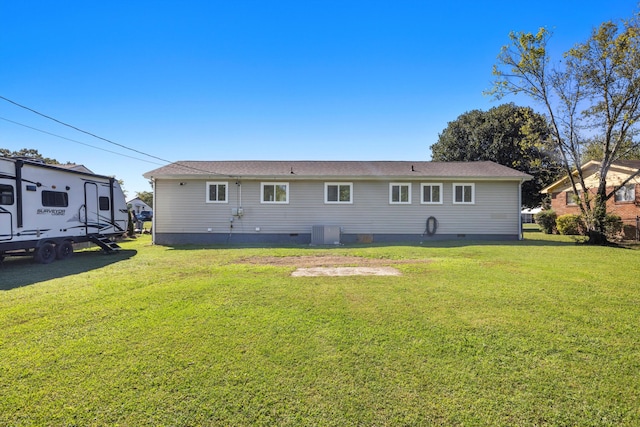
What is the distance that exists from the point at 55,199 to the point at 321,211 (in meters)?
9.54

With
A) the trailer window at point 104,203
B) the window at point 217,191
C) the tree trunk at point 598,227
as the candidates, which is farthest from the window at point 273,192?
the tree trunk at point 598,227

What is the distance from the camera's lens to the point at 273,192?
14.0m

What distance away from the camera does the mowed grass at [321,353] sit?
2271mm

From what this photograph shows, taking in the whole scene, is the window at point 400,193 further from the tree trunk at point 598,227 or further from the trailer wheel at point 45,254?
the trailer wheel at point 45,254

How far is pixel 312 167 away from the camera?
15070 mm

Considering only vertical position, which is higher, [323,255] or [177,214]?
[177,214]

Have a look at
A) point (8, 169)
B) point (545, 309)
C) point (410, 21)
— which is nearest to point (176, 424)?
point (545, 309)

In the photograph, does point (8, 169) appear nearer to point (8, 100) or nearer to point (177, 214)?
point (8, 100)

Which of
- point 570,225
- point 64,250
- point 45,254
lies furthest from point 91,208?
point 570,225

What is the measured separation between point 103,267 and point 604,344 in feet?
33.7

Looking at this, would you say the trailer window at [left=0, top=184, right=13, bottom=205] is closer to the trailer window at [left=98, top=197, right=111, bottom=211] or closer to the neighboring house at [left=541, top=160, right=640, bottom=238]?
the trailer window at [left=98, top=197, right=111, bottom=211]

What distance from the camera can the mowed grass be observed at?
227 centimetres

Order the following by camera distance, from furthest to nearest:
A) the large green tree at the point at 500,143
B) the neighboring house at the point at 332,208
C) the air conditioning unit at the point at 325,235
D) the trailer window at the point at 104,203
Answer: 1. the large green tree at the point at 500,143
2. the neighboring house at the point at 332,208
3. the air conditioning unit at the point at 325,235
4. the trailer window at the point at 104,203

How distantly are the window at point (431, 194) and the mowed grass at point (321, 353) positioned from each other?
8065 mm
